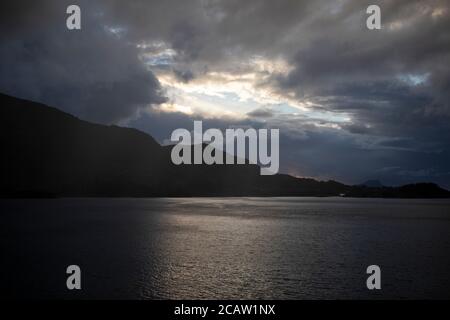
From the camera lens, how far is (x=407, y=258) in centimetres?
5197

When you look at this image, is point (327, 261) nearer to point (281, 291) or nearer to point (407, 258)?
point (407, 258)

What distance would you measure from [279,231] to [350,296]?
2079 inches

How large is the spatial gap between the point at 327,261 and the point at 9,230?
69354 millimetres

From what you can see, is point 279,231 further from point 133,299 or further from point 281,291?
point 133,299
